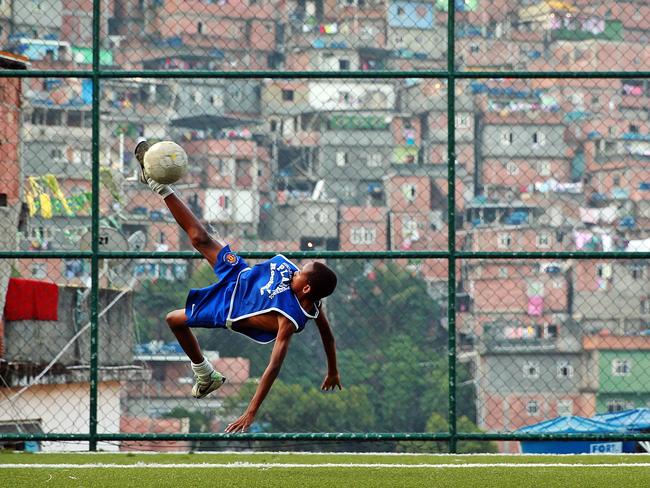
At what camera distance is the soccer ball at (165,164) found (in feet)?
21.3

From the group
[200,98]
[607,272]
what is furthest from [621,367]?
[200,98]

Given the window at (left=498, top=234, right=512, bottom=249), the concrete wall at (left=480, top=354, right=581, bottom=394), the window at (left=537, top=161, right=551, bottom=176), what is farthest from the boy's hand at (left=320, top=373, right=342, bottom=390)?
the window at (left=537, top=161, right=551, bottom=176)

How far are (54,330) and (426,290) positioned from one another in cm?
4805

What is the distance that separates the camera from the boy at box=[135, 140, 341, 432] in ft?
20.0

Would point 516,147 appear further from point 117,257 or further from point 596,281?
point 117,257

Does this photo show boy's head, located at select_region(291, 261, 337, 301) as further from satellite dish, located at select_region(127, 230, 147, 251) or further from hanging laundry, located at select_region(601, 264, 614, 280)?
hanging laundry, located at select_region(601, 264, 614, 280)

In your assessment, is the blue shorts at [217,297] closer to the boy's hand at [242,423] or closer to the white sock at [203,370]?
the white sock at [203,370]

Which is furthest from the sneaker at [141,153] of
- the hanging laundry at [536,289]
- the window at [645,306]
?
the window at [645,306]

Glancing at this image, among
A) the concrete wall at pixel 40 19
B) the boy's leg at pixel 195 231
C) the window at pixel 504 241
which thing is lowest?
the boy's leg at pixel 195 231

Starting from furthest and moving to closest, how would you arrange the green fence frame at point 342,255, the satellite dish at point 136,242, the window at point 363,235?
the window at point 363,235
the satellite dish at point 136,242
the green fence frame at point 342,255

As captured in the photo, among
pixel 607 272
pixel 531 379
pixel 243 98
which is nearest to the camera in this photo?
pixel 531 379

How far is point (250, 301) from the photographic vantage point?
249 inches

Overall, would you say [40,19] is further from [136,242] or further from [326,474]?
[326,474]

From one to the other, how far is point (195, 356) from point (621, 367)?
75.8 metres
